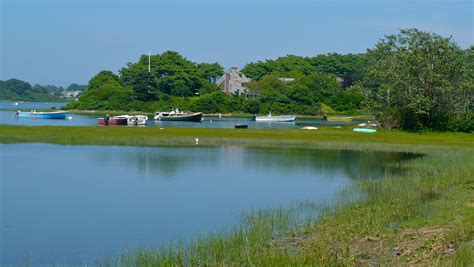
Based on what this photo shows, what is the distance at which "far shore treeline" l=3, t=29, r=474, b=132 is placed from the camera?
56781mm

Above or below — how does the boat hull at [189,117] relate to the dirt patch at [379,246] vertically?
above

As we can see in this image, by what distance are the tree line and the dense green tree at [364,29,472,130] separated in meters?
0.08

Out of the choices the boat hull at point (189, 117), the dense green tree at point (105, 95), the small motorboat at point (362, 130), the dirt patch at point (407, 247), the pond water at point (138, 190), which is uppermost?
the dense green tree at point (105, 95)

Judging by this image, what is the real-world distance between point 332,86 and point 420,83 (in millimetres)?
69597

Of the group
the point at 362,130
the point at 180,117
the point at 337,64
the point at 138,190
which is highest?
the point at 337,64

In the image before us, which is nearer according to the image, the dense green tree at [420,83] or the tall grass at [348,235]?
the tall grass at [348,235]

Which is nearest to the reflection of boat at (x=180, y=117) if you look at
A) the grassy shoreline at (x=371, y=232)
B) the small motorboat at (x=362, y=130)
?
the small motorboat at (x=362, y=130)

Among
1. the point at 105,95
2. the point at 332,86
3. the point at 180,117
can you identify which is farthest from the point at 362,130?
the point at 105,95

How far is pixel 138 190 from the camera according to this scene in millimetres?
26219

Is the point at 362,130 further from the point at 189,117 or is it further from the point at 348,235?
the point at 348,235

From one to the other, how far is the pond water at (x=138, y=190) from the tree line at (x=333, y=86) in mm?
15679

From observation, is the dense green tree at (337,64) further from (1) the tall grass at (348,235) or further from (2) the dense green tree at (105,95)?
(1) the tall grass at (348,235)

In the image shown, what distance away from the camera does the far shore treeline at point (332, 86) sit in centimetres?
5678

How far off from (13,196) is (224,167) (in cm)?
1256
